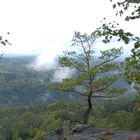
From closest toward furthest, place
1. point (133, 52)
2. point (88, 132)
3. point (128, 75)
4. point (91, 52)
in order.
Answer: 1. point (133, 52)
2. point (128, 75)
3. point (88, 132)
4. point (91, 52)

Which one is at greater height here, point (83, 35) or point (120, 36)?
point (83, 35)

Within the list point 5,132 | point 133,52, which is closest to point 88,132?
point 133,52

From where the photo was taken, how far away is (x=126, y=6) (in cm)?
1054

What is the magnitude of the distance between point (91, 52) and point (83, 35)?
5.96 feet

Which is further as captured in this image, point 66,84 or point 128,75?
point 66,84

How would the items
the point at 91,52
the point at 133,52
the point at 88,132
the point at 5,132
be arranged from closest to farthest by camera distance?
the point at 133,52, the point at 88,132, the point at 91,52, the point at 5,132

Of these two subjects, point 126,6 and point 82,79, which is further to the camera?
point 82,79

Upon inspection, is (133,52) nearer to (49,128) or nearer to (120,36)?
(120,36)

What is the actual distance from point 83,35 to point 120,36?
24068 millimetres

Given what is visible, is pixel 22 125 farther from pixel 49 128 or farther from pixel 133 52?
pixel 133 52

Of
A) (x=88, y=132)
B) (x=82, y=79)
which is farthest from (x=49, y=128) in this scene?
(x=88, y=132)

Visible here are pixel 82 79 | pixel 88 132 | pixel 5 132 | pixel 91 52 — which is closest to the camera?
pixel 88 132

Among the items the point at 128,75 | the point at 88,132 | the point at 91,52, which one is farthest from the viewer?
the point at 91,52

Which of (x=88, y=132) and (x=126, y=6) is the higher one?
(x=126, y=6)
